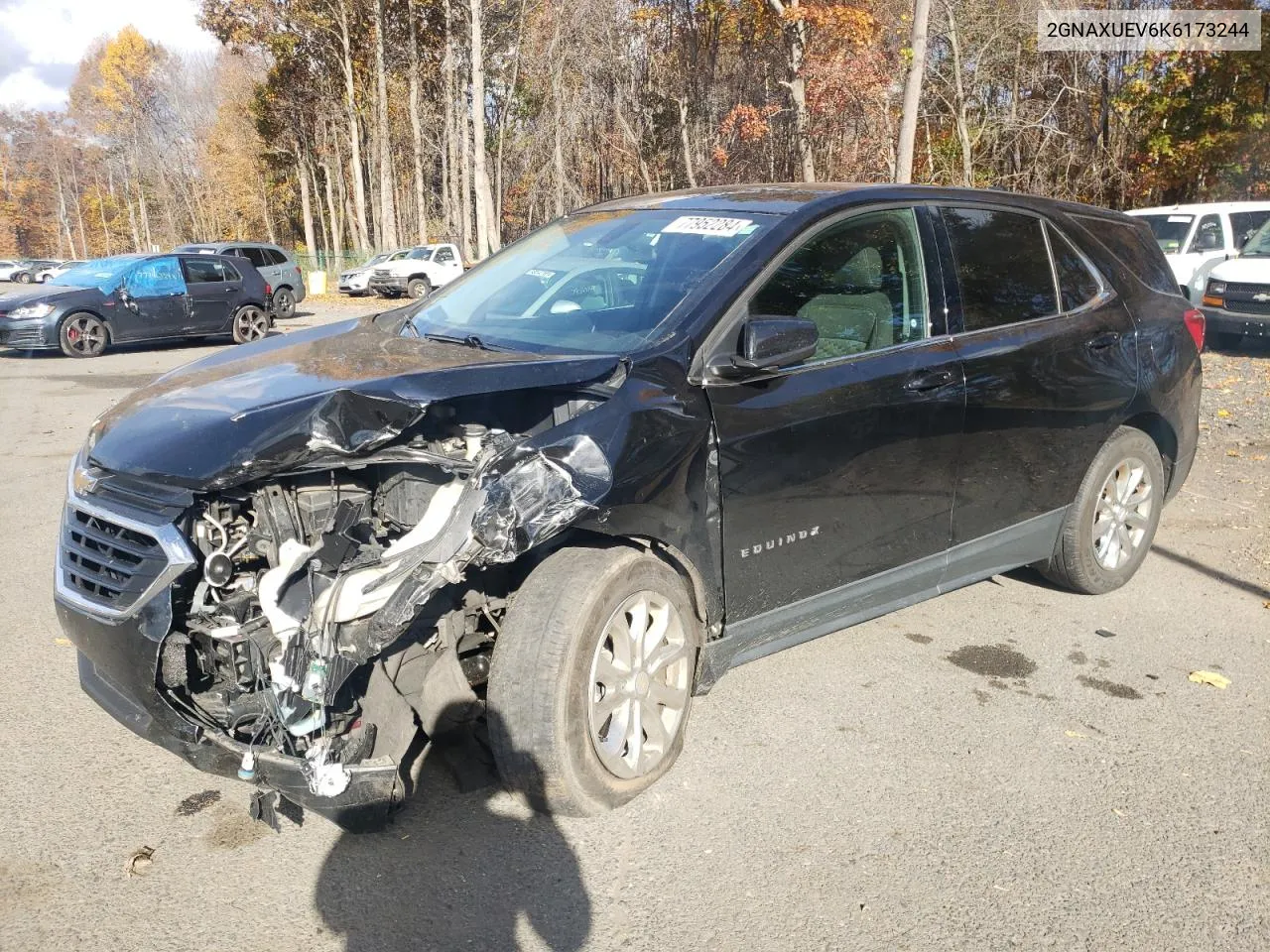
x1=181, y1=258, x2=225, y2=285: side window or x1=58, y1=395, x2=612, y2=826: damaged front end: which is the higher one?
x1=181, y1=258, x2=225, y2=285: side window

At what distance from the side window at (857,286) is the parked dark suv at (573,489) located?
0.01 meters

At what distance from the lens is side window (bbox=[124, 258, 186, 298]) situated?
15914 millimetres

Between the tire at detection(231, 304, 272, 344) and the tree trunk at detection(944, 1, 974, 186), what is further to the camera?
the tree trunk at detection(944, 1, 974, 186)

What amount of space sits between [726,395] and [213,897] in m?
2.09

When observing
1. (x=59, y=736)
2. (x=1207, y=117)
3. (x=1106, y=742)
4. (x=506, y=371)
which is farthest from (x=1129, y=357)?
(x=1207, y=117)

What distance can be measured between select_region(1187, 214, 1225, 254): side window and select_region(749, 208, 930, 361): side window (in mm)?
12904

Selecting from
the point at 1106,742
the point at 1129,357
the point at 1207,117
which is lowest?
the point at 1106,742

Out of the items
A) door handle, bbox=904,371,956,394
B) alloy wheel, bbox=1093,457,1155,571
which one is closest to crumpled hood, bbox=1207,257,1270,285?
alloy wheel, bbox=1093,457,1155,571

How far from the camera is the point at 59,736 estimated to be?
3535mm

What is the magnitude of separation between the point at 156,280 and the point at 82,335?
59.3 inches

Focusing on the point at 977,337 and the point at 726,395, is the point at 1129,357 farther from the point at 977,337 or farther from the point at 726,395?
the point at 726,395

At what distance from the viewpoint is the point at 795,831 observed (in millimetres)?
3041

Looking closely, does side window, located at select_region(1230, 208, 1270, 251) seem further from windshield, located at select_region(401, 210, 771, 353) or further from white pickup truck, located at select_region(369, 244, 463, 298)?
white pickup truck, located at select_region(369, 244, 463, 298)

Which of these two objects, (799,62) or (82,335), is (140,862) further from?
(799,62)
